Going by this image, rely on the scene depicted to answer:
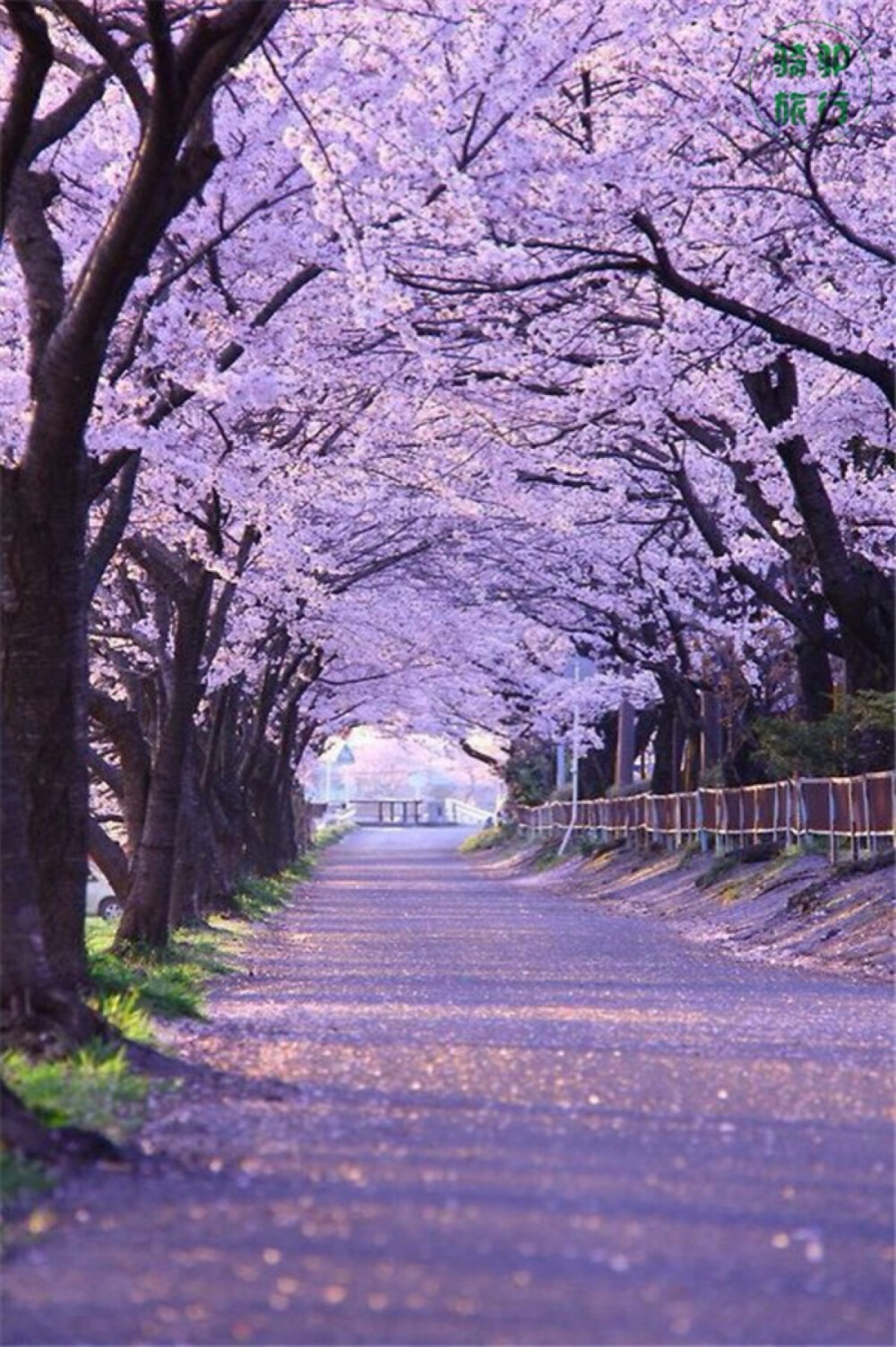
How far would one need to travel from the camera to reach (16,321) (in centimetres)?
1736

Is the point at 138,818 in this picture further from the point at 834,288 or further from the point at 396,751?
the point at 396,751

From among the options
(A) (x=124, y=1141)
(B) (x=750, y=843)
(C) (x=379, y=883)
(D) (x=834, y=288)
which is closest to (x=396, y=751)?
(C) (x=379, y=883)

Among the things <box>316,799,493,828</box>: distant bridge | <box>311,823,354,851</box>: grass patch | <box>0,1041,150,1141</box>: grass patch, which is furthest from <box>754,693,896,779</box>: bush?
<box>316,799,493,828</box>: distant bridge

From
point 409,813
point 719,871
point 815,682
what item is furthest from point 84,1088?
point 409,813

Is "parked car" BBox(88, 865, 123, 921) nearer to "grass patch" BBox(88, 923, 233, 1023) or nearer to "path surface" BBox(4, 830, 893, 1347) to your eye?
"grass patch" BBox(88, 923, 233, 1023)

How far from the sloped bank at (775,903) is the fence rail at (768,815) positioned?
0.43 m

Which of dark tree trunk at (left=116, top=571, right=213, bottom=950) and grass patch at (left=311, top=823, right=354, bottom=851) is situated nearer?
dark tree trunk at (left=116, top=571, right=213, bottom=950)

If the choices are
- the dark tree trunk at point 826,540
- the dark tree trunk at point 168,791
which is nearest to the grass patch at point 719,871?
the dark tree trunk at point 826,540

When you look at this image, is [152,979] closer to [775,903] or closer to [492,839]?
[775,903]

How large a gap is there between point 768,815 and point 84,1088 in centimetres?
2388

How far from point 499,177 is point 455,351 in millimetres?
3893

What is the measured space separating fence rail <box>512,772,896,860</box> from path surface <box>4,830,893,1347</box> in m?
10.8

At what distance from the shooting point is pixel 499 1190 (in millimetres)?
7020

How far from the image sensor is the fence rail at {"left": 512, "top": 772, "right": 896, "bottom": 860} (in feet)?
82.0
